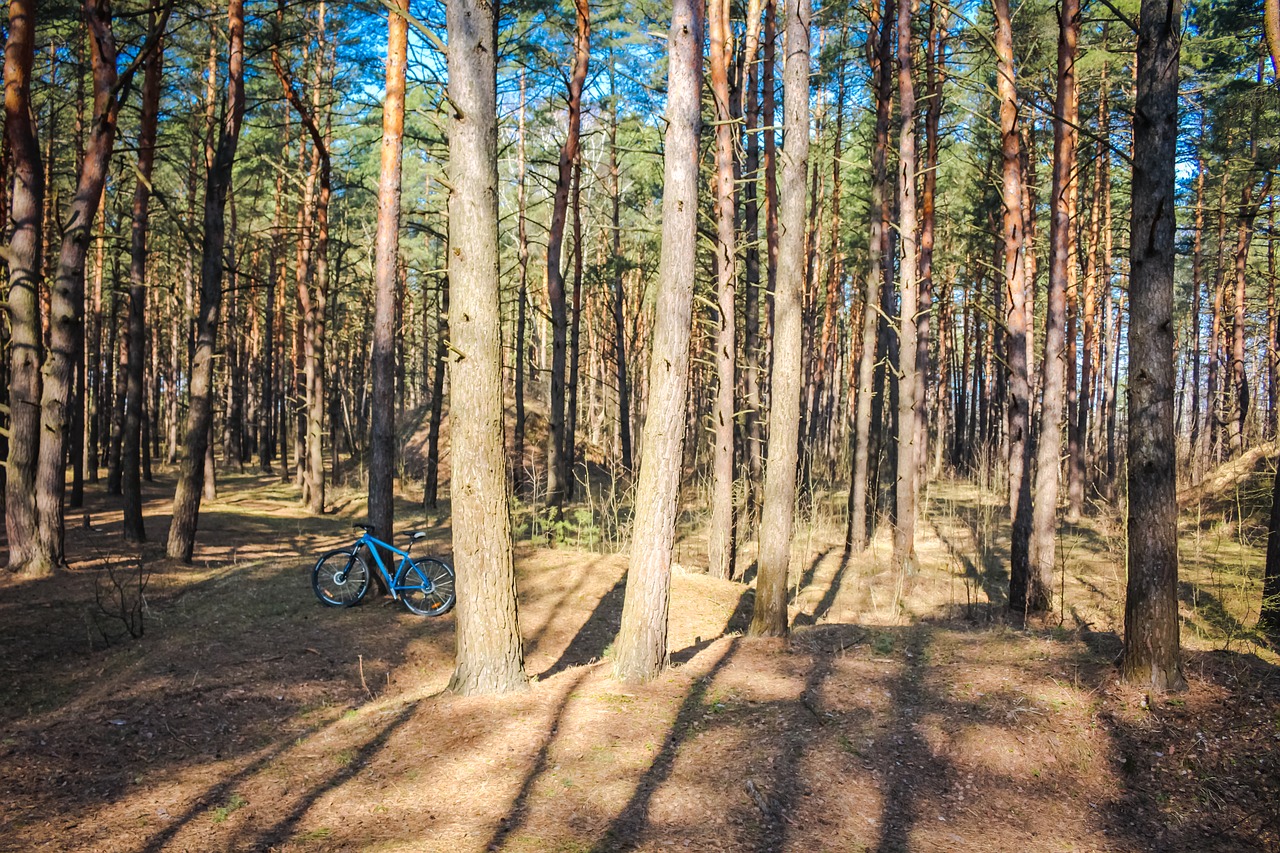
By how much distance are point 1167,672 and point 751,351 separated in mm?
8389

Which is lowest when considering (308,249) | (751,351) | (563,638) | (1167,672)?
(563,638)

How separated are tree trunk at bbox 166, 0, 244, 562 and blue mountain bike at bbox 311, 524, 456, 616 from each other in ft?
10.1

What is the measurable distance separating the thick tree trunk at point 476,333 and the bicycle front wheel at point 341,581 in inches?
163

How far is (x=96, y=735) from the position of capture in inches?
232

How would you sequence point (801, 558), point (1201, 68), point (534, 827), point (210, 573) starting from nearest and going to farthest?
point (534, 827) → point (210, 573) → point (801, 558) → point (1201, 68)

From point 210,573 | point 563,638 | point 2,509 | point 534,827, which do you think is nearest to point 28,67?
point 210,573

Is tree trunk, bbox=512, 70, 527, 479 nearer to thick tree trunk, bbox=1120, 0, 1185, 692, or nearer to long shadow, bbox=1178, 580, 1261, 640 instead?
thick tree trunk, bbox=1120, 0, 1185, 692

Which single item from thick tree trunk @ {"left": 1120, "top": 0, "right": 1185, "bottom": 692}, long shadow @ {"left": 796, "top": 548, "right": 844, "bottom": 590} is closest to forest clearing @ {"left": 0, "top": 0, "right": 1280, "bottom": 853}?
thick tree trunk @ {"left": 1120, "top": 0, "right": 1185, "bottom": 692}

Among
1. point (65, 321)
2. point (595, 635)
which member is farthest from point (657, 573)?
point (65, 321)

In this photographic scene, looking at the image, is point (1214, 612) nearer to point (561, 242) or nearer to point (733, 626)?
point (733, 626)

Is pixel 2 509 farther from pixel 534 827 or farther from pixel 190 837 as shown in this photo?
pixel 534 827

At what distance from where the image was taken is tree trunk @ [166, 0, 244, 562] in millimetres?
11266

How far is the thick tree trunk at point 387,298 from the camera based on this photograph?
31.9ft

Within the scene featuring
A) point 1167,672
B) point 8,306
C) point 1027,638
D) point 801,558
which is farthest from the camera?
point 801,558
